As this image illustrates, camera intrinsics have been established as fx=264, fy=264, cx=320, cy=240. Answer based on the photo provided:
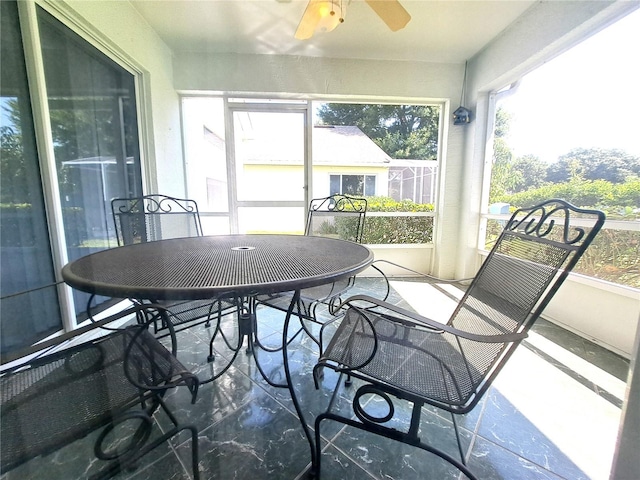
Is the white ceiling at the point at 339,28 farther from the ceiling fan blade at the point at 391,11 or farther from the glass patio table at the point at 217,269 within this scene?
the glass patio table at the point at 217,269

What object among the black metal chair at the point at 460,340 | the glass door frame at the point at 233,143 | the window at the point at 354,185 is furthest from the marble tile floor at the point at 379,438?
the window at the point at 354,185

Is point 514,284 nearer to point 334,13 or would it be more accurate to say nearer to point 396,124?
point 334,13

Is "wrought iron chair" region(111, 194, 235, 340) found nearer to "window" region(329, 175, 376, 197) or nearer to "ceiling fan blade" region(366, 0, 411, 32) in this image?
"window" region(329, 175, 376, 197)

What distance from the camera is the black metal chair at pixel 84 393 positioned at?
26.9 inches

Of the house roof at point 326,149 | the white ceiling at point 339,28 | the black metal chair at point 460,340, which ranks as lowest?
the black metal chair at point 460,340

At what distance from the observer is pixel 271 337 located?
1.97 meters

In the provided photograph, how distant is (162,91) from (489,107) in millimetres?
3687

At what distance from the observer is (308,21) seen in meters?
1.88

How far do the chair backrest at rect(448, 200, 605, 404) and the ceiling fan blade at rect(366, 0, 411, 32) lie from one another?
1.61 m

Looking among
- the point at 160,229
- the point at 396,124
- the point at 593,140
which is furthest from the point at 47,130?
the point at 593,140

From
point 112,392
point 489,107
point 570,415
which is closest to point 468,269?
point 489,107

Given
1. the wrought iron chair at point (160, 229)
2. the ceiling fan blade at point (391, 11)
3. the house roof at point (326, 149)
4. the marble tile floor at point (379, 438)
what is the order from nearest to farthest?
1. the marble tile floor at point (379, 438)
2. the wrought iron chair at point (160, 229)
3. the ceiling fan blade at point (391, 11)
4. the house roof at point (326, 149)

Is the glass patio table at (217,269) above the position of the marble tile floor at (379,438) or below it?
above

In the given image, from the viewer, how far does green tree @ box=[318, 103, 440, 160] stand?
3459 mm
